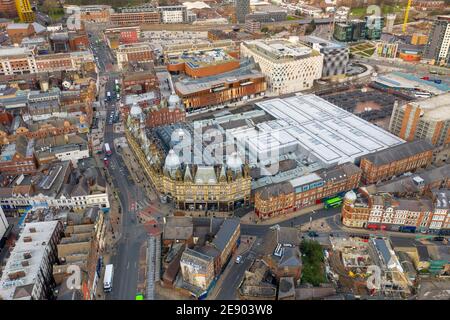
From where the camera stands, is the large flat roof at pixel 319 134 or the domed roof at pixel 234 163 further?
the large flat roof at pixel 319 134

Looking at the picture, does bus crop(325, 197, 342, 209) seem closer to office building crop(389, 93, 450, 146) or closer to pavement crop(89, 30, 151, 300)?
office building crop(389, 93, 450, 146)

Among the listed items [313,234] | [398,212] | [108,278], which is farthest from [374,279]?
[108,278]

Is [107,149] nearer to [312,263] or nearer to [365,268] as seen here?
[312,263]

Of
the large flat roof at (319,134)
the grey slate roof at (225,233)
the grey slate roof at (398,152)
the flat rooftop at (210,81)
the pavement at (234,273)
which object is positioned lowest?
the pavement at (234,273)

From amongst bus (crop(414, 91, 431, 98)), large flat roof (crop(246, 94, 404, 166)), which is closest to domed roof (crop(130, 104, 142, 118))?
large flat roof (crop(246, 94, 404, 166))

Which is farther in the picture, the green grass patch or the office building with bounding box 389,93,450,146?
the office building with bounding box 389,93,450,146

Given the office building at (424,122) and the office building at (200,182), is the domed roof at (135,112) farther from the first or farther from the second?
the office building at (424,122)

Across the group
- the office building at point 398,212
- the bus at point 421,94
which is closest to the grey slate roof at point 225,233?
the office building at point 398,212
